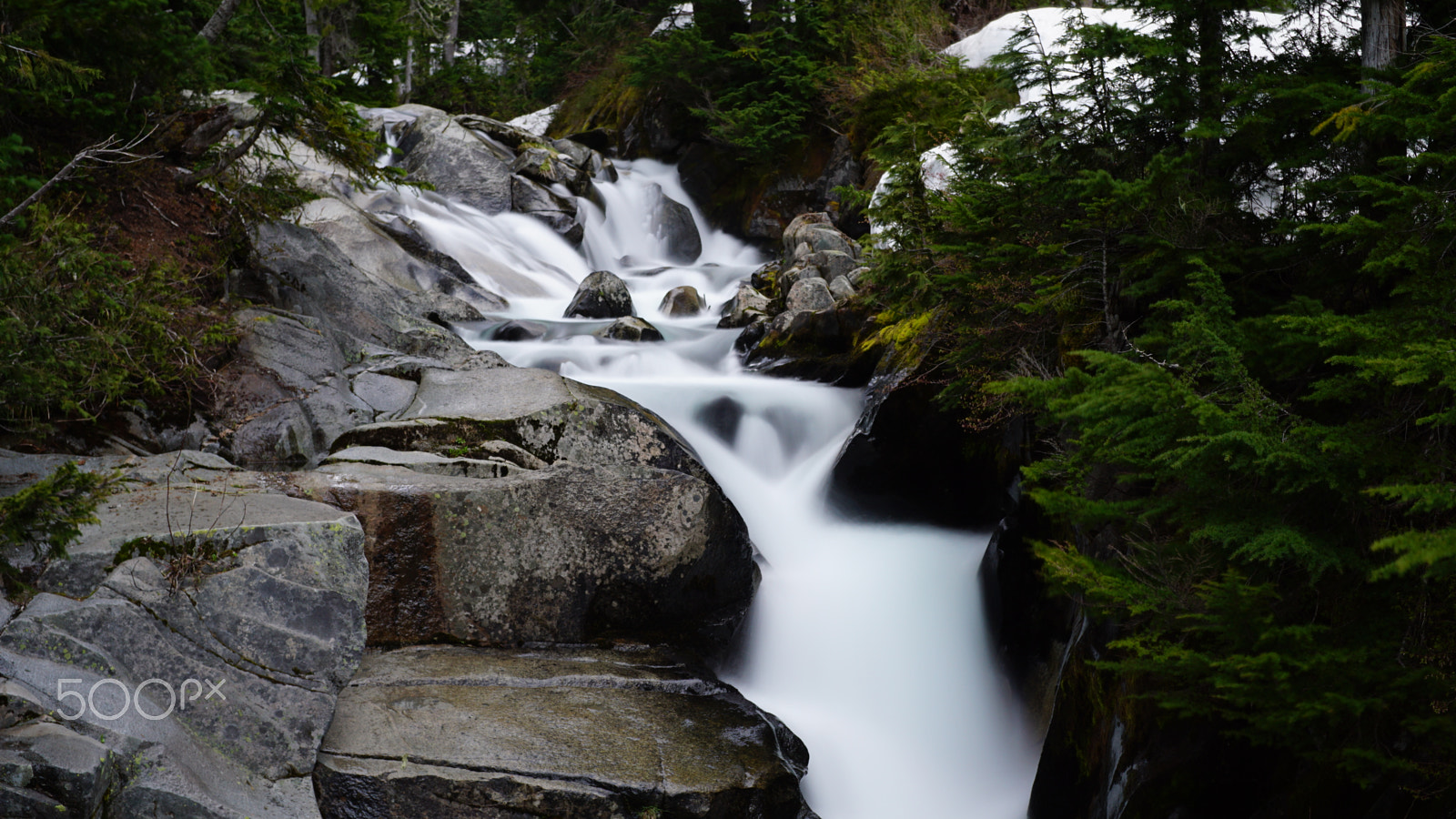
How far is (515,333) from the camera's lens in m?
11.2

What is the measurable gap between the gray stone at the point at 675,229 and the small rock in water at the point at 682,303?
4227 mm

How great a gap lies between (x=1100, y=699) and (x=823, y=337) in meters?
5.81

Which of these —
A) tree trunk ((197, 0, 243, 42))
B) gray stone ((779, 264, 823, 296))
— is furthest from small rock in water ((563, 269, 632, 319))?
tree trunk ((197, 0, 243, 42))

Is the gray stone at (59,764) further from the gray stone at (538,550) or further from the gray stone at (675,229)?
the gray stone at (675,229)

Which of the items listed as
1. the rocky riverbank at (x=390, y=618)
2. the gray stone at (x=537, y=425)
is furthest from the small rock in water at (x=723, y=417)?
the rocky riverbank at (x=390, y=618)

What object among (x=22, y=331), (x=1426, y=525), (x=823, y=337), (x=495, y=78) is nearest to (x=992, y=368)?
(x=1426, y=525)

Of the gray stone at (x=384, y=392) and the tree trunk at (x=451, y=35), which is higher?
the tree trunk at (x=451, y=35)

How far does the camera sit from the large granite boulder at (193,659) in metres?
3.11

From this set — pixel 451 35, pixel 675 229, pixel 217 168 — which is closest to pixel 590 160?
pixel 675 229

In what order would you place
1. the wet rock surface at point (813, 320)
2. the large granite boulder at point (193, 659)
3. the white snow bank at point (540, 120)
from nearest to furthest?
the large granite boulder at point (193, 659)
the wet rock surface at point (813, 320)
the white snow bank at point (540, 120)

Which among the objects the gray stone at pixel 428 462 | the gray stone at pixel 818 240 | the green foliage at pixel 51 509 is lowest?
the gray stone at pixel 428 462

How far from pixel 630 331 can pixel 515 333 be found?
1.53 meters

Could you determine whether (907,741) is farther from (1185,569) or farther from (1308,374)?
(1308,374)

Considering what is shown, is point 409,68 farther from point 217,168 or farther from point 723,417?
point 723,417
